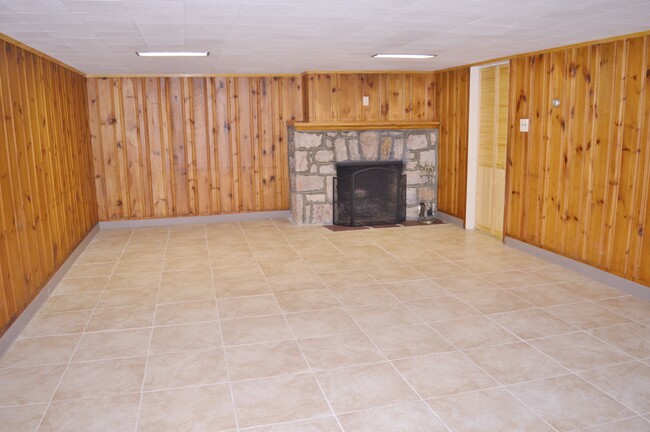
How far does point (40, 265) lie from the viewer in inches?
173

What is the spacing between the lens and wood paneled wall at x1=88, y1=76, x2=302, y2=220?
7.13m

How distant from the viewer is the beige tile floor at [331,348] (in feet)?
8.80

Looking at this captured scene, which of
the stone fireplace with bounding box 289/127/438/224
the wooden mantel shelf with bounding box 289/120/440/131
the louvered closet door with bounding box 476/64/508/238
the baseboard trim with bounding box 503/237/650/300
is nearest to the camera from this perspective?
the baseboard trim with bounding box 503/237/650/300

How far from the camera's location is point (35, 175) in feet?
14.5

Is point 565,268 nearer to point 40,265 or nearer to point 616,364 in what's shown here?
point 616,364

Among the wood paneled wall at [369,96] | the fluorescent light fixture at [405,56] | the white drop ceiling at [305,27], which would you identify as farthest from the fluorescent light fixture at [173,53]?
the wood paneled wall at [369,96]

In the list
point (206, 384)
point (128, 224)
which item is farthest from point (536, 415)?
point (128, 224)

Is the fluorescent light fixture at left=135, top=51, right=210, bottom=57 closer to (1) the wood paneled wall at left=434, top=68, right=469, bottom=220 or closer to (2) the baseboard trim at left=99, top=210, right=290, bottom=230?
(2) the baseboard trim at left=99, top=210, right=290, bottom=230

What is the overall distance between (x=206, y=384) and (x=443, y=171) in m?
5.29

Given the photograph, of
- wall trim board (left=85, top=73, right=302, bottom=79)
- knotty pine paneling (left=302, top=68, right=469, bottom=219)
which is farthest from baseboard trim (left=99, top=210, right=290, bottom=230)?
wall trim board (left=85, top=73, right=302, bottom=79)

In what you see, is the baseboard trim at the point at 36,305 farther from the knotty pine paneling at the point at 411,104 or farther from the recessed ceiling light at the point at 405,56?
the recessed ceiling light at the point at 405,56

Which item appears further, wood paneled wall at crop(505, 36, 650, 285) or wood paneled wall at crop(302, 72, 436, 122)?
wood paneled wall at crop(302, 72, 436, 122)

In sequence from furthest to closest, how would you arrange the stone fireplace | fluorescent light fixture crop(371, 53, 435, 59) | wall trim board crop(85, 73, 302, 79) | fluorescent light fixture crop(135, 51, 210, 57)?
the stone fireplace, wall trim board crop(85, 73, 302, 79), fluorescent light fixture crop(371, 53, 435, 59), fluorescent light fixture crop(135, 51, 210, 57)

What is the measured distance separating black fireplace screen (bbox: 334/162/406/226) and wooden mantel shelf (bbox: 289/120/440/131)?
50 centimetres
